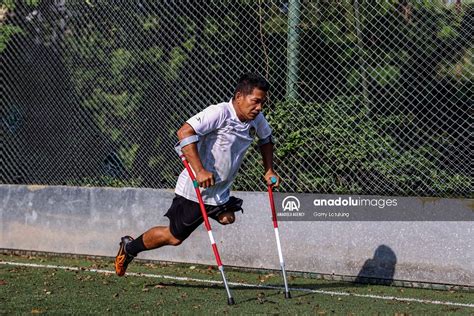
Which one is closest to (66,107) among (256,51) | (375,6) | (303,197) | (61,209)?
(61,209)

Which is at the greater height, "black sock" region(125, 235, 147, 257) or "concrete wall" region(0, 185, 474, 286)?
"black sock" region(125, 235, 147, 257)

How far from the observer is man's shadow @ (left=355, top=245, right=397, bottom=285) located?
27.5 ft

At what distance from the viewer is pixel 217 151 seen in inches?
284

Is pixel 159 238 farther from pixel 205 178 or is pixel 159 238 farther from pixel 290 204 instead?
pixel 290 204

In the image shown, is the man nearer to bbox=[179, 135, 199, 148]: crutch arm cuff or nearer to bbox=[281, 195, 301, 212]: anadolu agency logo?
bbox=[179, 135, 199, 148]: crutch arm cuff

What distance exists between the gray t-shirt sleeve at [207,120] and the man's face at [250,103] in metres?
0.15

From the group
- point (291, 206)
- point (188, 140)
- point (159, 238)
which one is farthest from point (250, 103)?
point (291, 206)

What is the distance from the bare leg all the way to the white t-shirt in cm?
37

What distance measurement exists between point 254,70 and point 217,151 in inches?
91.6

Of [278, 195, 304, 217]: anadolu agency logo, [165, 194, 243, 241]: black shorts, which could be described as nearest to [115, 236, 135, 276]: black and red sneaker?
[165, 194, 243, 241]: black shorts

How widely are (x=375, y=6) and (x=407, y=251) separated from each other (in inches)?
91.6

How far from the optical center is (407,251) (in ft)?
27.3

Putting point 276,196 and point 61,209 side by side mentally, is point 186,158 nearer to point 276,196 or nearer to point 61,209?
point 276,196

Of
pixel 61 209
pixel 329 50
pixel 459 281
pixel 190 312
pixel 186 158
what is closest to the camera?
pixel 190 312
